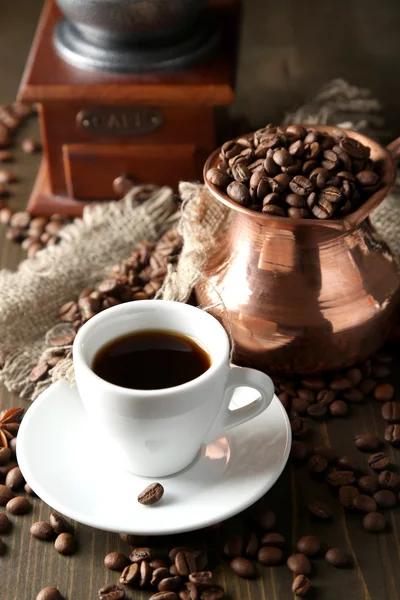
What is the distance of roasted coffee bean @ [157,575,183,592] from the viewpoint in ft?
3.60

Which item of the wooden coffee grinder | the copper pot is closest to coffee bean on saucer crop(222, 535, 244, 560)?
the copper pot

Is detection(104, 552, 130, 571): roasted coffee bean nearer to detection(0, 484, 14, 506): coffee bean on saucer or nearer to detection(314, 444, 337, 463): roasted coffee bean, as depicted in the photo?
detection(0, 484, 14, 506): coffee bean on saucer

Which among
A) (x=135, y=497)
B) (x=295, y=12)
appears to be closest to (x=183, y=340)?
(x=135, y=497)

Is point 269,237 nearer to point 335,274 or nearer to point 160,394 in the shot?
point 335,274

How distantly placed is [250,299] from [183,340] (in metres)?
0.20

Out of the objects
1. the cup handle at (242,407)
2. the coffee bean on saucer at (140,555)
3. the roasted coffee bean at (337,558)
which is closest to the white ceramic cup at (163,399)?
the cup handle at (242,407)

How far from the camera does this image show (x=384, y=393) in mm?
1391

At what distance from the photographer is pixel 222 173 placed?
1329 mm

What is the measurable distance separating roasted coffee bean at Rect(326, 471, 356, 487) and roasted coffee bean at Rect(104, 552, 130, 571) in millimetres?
306

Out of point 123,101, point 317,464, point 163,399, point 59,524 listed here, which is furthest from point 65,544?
point 123,101

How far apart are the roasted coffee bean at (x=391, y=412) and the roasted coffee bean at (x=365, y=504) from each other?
7.0 inches

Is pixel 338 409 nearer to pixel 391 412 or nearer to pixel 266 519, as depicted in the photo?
pixel 391 412

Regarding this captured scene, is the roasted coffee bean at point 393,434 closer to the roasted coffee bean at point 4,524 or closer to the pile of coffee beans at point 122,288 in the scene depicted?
the pile of coffee beans at point 122,288

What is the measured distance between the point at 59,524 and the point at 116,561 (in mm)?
99
